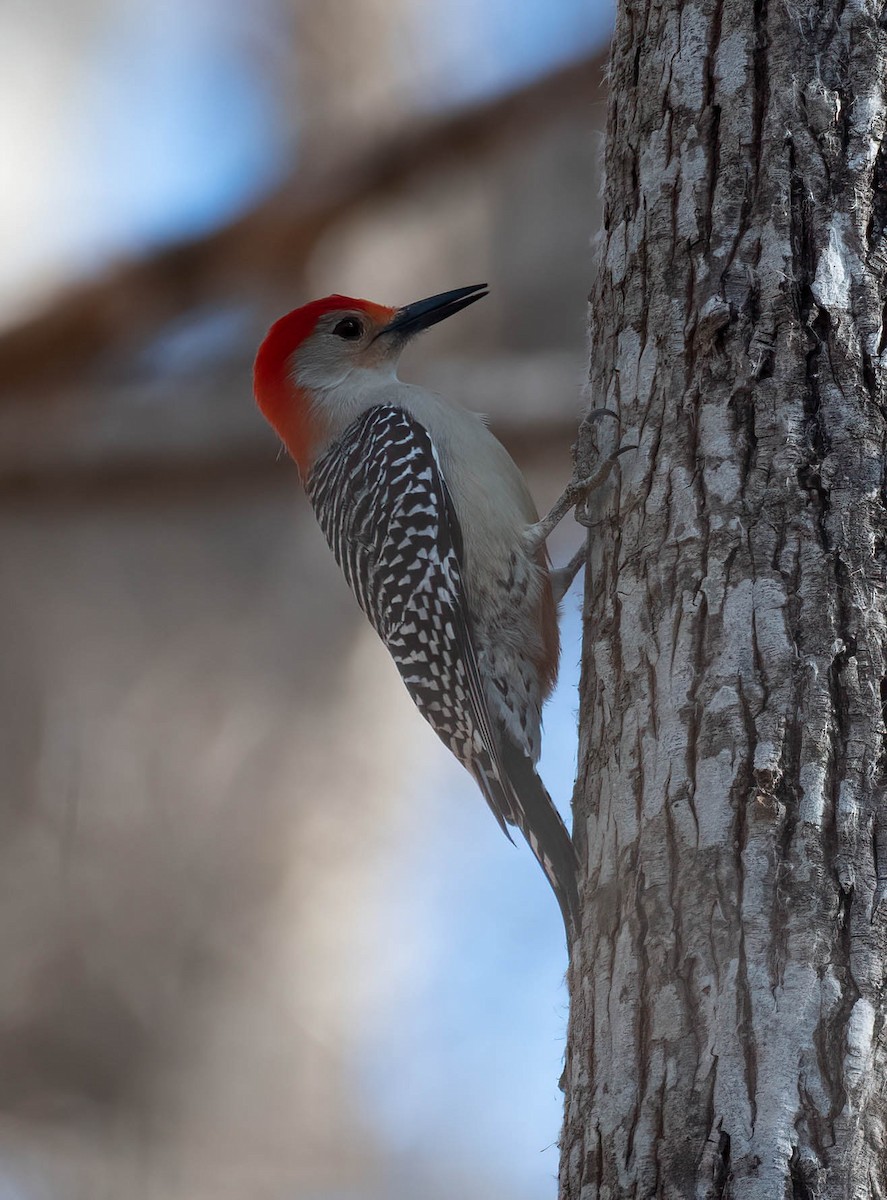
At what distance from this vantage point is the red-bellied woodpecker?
12.8 ft

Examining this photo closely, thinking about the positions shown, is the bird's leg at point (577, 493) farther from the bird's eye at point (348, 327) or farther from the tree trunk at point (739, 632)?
the bird's eye at point (348, 327)

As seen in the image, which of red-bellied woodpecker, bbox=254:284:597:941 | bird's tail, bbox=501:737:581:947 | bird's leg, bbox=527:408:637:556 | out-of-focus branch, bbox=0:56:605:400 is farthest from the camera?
out-of-focus branch, bbox=0:56:605:400

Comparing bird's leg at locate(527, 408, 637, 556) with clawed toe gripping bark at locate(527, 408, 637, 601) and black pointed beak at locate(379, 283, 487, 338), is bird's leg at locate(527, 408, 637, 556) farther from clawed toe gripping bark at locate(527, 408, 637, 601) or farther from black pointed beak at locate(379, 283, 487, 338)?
black pointed beak at locate(379, 283, 487, 338)

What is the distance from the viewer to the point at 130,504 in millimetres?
7781

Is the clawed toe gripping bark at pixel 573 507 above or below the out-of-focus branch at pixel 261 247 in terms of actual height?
below

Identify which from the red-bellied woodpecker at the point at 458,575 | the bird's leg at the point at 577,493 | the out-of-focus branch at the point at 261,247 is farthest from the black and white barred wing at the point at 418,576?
the out-of-focus branch at the point at 261,247

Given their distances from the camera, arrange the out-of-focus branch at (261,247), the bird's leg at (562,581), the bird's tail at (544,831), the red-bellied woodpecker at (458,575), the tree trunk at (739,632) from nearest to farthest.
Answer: the tree trunk at (739,632) → the bird's tail at (544,831) → the red-bellied woodpecker at (458,575) → the bird's leg at (562,581) → the out-of-focus branch at (261,247)

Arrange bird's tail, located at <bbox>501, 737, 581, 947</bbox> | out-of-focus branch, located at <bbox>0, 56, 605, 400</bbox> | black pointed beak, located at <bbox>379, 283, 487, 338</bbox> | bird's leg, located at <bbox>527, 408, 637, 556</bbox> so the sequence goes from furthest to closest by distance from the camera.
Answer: out-of-focus branch, located at <bbox>0, 56, 605, 400</bbox> < black pointed beak, located at <bbox>379, 283, 487, 338</bbox> < bird's tail, located at <bbox>501, 737, 581, 947</bbox> < bird's leg, located at <bbox>527, 408, 637, 556</bbox>

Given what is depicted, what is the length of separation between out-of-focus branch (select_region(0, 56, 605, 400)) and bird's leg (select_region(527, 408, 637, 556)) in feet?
13.6

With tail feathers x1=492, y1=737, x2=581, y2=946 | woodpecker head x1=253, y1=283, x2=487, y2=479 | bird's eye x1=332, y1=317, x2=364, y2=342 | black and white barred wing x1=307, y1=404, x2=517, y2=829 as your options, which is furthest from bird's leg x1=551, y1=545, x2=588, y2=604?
bird's eye x1=332, y1=317, x2=364, y2=342

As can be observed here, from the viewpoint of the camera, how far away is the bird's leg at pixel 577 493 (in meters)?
3.02

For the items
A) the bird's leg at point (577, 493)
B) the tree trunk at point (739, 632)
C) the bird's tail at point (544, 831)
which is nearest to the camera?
the tree trunk at point (739, 632)

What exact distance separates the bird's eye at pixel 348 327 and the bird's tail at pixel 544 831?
1782mm

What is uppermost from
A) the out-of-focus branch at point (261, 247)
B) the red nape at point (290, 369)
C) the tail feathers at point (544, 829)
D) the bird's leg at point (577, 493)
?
the out-of-focus branch at point (261, 247)
